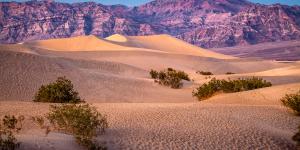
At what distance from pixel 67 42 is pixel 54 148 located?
10233 centimetres

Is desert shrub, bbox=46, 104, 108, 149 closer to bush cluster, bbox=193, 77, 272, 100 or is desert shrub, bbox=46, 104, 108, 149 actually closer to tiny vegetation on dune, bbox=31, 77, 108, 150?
tiny vegetation on dune, bbox=31, 77, 108, 150

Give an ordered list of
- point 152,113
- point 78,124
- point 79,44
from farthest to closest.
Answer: point 79,44, point 152,113, point 78,124

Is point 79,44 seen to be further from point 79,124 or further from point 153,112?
point 79,124

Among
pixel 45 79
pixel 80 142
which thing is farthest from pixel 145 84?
pixel 80 142

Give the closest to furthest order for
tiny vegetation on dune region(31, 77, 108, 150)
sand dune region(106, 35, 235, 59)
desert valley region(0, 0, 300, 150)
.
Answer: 1. tiny vegetation on dune region(31, 77, 108, 150)
2. desert valley region(0, 0, 300, 150)
3. sand dune region(106, 35, 235, 59)

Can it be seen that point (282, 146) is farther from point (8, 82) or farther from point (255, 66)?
point (255, 66)

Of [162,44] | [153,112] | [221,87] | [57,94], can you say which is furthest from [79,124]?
[162,44]

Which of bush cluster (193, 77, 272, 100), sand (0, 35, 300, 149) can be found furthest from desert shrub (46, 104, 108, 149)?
bush cluster (193, 77, 272, 100)

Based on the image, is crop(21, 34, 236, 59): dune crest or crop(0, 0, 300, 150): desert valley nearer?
crop(0, 0, 300, 150): desert valley

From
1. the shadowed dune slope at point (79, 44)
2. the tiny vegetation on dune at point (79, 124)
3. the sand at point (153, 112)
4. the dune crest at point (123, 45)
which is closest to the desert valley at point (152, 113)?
the sand at point (153, 112)

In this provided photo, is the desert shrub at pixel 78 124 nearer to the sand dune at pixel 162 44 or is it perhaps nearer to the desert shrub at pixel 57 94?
the desert shrub at pixel 57 94

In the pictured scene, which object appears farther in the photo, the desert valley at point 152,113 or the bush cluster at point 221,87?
the bush cluster at point 221,87

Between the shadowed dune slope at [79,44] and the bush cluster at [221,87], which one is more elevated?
the bush cluster at [221,87]

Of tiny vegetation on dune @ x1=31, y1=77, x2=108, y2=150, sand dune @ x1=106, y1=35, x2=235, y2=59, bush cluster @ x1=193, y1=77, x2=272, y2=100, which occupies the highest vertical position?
tiny vegetation on dune @ x1=31, y1=77, x2=108, y2=150
